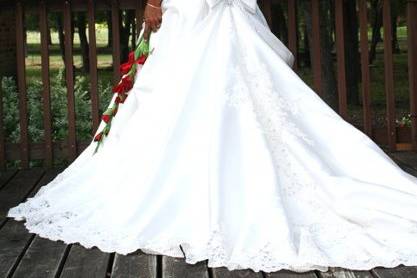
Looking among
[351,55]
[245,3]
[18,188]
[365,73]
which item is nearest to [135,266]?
[245,3]

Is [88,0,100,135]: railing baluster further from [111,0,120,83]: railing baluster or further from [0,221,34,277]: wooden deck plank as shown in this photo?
[0,221,34,277]: wooden deck plank

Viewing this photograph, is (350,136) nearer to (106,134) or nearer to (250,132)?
(250,132)

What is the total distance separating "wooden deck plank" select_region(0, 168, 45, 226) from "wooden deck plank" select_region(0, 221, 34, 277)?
17 centimetres

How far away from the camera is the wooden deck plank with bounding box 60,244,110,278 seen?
3.13 m

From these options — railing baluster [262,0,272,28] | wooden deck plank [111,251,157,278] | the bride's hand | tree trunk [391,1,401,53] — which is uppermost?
tree trunk [391,1,401,53]

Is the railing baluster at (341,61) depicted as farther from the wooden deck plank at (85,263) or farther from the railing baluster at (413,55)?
the wooden deck plank at (85,263)

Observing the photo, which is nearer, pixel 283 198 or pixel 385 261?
pixel 385 261

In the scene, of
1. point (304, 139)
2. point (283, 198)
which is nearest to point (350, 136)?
point (304, 139)

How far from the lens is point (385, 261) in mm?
3068

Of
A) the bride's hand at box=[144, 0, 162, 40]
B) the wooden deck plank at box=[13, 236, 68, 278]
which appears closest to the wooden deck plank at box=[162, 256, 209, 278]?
the wooden deck plank at box=[13, 236, 68, 278]

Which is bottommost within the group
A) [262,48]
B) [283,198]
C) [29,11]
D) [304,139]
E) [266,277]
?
[266,277]

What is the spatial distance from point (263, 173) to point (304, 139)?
1.10 feet

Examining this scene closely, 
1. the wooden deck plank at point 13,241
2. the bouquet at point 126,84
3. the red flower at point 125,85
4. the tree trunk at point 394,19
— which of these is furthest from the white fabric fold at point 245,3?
the tree trunk at point 394,19

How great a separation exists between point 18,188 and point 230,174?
2.04 meters
